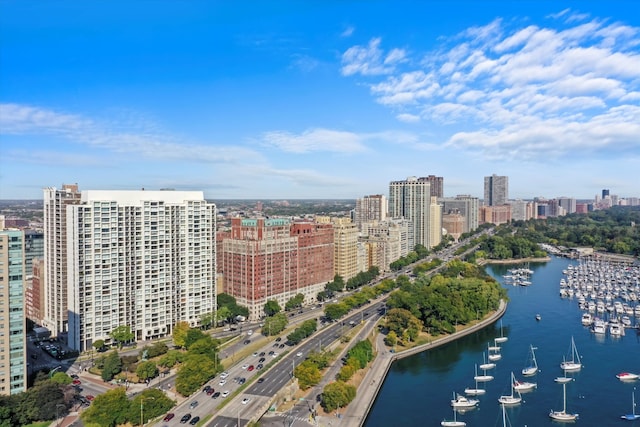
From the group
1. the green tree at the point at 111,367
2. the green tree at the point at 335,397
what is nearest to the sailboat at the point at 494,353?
the green tree at the point at 335,397

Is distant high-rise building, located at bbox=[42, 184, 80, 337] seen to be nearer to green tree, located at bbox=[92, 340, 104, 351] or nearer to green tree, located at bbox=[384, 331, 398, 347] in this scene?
green tree, located at bbox=[92, 340, 104, 351]

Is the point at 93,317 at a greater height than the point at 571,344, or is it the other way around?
the point at 93,317

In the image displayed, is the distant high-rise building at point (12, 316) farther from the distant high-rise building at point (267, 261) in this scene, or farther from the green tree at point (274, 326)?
the distant high-rise building at point (267, 261)

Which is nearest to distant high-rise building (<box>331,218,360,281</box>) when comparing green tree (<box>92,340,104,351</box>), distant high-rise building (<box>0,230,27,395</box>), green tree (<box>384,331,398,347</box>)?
green tree (<box>384,331,398,347</box>)

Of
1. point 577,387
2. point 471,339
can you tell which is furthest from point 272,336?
point 577,387

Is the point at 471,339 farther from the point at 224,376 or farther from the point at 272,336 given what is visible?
the point at 224,376

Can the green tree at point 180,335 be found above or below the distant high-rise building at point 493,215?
below
